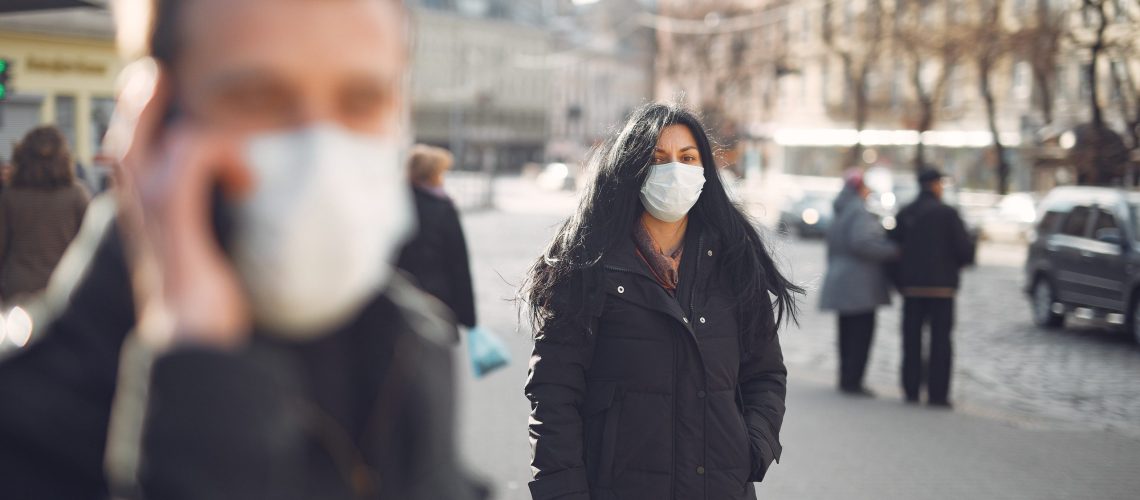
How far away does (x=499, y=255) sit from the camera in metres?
26.0

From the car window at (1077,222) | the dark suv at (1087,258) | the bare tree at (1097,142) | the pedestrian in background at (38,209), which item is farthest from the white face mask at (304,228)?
the bare tree at (1097,142)

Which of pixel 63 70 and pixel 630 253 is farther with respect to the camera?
pixel 63 70

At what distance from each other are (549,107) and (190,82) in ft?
393

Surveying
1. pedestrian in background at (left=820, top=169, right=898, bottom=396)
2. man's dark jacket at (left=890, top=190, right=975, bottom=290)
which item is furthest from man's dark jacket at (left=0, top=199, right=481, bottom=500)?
pedestrian in background at (left=820, top=169, right=898, bottom=396)

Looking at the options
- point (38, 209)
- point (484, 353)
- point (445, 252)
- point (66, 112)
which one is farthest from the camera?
point (66, 112)

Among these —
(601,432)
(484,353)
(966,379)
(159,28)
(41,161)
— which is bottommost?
(966,379)

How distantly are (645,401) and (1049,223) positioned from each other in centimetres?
1457

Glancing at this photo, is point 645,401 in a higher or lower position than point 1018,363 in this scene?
higher

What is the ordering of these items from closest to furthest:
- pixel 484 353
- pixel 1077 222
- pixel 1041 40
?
pixel 484 353
pixel 1077 222
pixel 1041 40

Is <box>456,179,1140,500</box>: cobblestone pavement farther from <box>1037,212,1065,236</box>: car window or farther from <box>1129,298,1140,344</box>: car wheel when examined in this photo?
<box>1037,212,1065,236</box>: car window

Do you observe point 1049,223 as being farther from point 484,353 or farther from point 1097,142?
point 484,353

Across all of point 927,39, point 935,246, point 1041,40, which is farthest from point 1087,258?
point 927,39

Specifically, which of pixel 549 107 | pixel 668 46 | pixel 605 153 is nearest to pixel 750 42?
pixel 668 46

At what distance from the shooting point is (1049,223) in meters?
16.7
